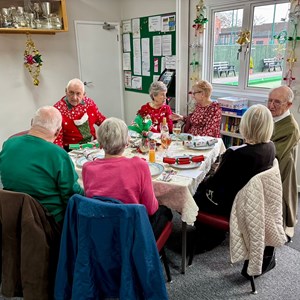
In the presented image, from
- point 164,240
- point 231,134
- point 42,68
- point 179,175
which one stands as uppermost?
point 42,68

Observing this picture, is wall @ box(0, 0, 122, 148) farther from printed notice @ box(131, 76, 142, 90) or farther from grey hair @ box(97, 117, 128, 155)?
grey hair @ box(97, 117, 128, 155)

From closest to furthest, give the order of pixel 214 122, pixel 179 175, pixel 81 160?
pixel 179 175 → pixel 81 160 → pixel 214 122

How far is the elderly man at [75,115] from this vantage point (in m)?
2.59

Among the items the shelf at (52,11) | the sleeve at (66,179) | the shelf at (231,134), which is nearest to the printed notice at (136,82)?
the shelf at (52,11)

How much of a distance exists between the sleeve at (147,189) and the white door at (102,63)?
3.61 metres

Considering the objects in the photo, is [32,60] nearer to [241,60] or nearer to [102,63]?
[102,63]

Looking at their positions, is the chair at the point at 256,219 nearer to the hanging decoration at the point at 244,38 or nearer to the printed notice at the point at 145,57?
the hanging decoration at the point at 244,38

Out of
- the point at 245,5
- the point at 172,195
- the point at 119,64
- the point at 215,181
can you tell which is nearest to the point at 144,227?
the point at 172,195

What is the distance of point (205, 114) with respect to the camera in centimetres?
282

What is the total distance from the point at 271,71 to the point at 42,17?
3000 mm

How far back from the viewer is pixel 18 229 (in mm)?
1401

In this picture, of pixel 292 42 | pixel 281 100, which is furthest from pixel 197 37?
pixel 281 100

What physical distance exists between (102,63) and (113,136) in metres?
3.77

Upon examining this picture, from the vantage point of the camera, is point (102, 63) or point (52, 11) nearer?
point (52, 11)
